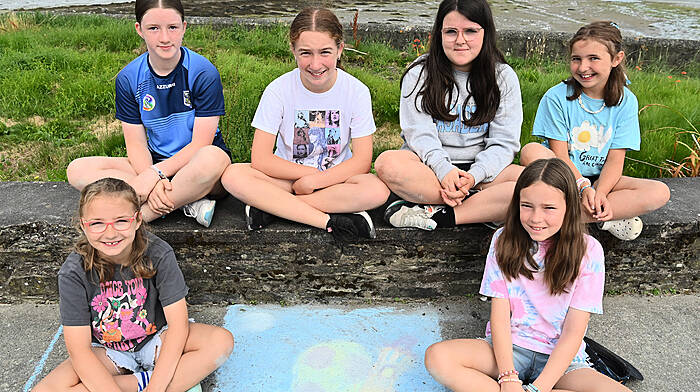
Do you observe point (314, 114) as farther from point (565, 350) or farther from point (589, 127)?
point (565, 350)

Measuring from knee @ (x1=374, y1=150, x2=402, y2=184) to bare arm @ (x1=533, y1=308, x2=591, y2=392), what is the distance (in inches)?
38.0

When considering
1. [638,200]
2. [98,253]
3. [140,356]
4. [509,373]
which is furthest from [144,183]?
[638,200]

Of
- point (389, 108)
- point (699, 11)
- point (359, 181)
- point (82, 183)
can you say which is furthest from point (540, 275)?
point (699, 11)

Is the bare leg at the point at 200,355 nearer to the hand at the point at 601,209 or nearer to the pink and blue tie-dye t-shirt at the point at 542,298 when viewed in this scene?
the pink and blue tie-dye t-shirt at the point at 542,298

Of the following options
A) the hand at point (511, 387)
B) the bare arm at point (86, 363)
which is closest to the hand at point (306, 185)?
the bare arm at point (86, 363)

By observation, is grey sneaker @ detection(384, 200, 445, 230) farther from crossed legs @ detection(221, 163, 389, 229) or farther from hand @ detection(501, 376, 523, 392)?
hand @ detection(501, 376, 523, 392)

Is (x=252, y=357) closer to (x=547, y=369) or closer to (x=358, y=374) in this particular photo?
(x=358, y=374)

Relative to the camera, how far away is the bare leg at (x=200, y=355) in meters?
2.29

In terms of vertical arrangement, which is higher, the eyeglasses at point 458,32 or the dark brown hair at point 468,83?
the eyeglasses at point 458,32

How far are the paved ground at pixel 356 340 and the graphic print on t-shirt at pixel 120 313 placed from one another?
1.19 feet

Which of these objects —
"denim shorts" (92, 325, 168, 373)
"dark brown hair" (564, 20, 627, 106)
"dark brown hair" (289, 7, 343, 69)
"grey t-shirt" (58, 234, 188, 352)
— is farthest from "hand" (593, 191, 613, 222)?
"denim shorts" (92, 325, 168, 373)

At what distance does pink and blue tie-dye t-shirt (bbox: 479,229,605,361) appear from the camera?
7.56 ft

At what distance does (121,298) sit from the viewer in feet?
7.56

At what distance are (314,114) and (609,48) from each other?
4.73ft
